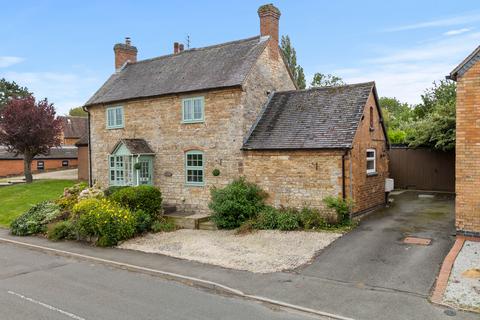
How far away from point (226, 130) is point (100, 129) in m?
9.11

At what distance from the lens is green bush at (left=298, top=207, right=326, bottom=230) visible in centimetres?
1433

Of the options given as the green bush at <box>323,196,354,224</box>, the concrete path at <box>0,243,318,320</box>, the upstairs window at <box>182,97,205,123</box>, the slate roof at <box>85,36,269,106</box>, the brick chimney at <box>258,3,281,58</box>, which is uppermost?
the brick chimney at <box>258,3,281,58</box>

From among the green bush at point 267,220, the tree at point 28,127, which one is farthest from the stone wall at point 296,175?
the tree at point 28,127

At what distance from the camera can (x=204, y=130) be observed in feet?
59.2

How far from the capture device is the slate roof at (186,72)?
18047mm

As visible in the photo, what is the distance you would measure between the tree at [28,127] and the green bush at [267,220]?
2227cm

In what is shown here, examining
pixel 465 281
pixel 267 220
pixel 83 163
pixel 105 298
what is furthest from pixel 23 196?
pixel 465 281

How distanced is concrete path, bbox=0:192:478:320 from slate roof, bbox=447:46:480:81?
502cm

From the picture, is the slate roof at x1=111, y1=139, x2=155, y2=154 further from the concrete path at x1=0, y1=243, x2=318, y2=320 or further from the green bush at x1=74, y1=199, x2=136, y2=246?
the concrete path at x1=0, y1=243, x2=318, y2=320

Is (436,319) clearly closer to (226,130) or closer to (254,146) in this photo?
(254,146)

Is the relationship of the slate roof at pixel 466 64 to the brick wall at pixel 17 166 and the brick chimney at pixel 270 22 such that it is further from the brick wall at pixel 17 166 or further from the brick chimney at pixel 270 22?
the brick wall at pixel 17 166

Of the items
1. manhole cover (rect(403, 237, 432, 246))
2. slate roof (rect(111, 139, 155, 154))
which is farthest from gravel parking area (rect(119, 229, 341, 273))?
slate roof (rect(111, 139, 155, 154))

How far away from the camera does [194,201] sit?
60.3 feet

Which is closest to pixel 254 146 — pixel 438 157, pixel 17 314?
pixel 17 314
